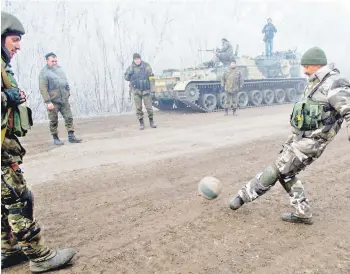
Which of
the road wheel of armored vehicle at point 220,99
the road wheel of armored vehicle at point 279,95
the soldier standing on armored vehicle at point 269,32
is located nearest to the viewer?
the road wheel of armored vehicle at point 220,99

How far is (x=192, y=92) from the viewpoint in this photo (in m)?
13.3

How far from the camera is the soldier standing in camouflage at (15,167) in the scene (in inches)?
106

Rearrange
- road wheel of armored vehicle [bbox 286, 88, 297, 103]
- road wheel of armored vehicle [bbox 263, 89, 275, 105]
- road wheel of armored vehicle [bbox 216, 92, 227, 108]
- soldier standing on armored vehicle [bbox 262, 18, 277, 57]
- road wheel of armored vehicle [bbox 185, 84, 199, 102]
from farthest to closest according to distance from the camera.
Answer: soldier standing on armored vehicle [bbox 262, 18, 277, 57] → road wheel of armored vehicle [bbox 286, 88, 297, 103] → road wheel of armored vehicle [bbox 263, 89, 275, 105] → road wheel of armored vehicle [bbox 216, 92, 227, 108] → road wheel of armored vehicle [bbox 185, 84, 199, 102]

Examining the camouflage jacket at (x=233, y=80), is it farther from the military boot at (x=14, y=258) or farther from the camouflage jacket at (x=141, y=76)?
the military boot at (x=14, y=258)

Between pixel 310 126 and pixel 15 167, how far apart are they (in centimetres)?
267

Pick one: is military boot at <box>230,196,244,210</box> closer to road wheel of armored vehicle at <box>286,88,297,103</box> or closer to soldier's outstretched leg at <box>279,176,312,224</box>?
soldier's outstretched leg at <box>279,176,312,224</box>

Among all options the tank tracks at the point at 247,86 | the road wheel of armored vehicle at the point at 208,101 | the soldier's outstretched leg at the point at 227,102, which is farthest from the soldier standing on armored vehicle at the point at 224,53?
the soldier's outstretched leg at the point at 227,102

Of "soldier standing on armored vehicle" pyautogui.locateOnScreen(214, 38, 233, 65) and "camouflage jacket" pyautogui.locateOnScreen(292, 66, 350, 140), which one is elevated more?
"soldier standing on armored vehicle" pyautogui.locateOnScreen(214, 38, 233, 65)

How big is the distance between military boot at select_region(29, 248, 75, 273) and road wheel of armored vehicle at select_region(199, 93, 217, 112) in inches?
430

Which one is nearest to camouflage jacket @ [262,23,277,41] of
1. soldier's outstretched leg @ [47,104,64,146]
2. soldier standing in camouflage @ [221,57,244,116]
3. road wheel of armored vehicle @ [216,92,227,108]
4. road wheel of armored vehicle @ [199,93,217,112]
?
road wheel of armored vehicle @ [216,92,227,108]

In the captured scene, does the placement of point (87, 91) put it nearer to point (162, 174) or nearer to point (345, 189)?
point (162, 174)

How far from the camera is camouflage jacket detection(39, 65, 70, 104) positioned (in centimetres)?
761

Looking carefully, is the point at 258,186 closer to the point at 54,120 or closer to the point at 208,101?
the point at 54,120

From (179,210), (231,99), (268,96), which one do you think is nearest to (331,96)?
(179,210)
